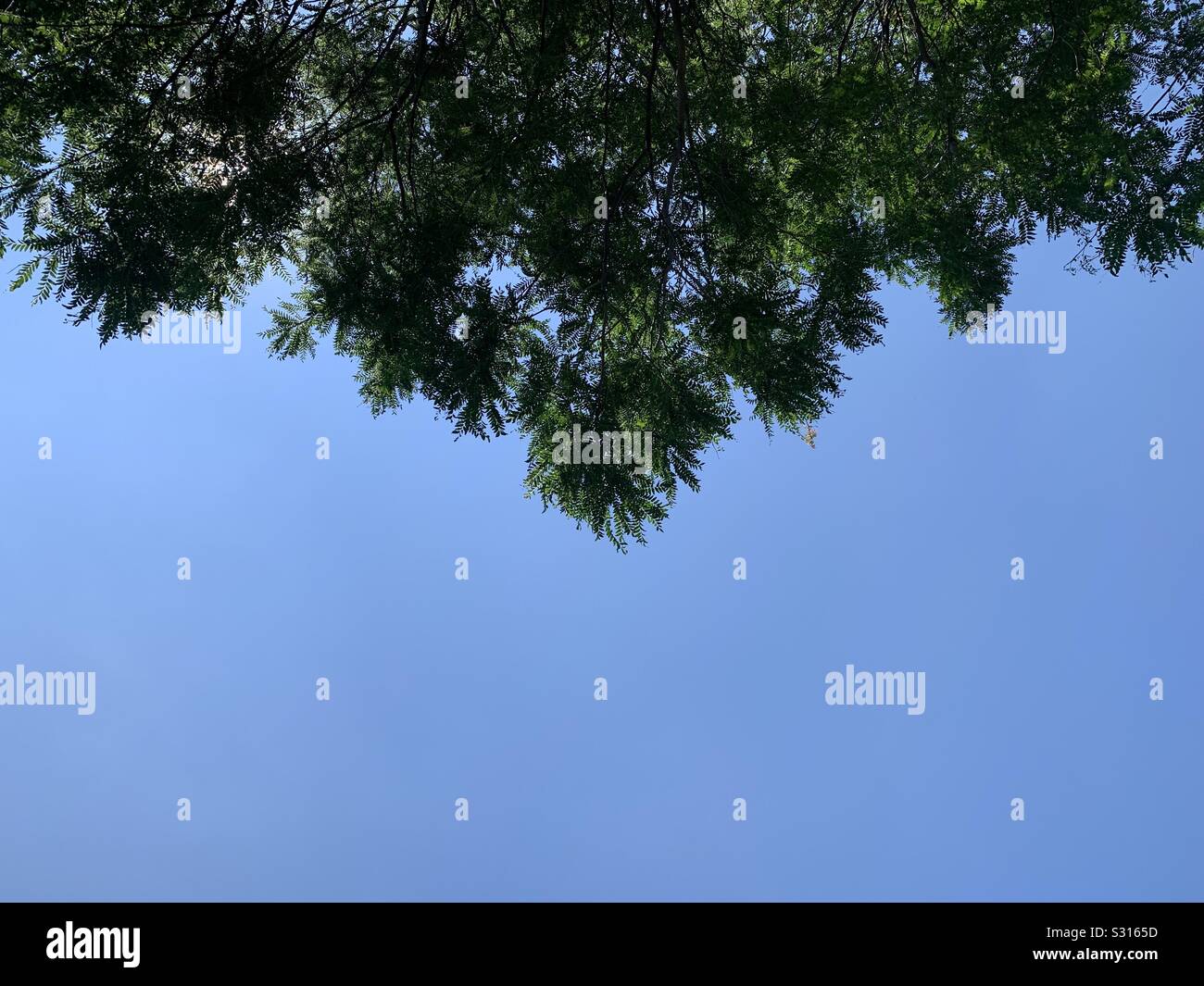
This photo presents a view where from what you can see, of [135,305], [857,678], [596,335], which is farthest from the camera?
[857,678]

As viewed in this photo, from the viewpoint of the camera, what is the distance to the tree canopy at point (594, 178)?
6605 mm

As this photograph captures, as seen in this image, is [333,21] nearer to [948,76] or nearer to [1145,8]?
[948,76]

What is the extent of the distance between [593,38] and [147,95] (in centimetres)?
429

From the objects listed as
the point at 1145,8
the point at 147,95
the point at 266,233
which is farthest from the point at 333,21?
the point at 1145,8

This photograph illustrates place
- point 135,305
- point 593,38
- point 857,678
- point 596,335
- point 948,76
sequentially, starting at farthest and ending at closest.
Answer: point 857,678, point 596,335, point 593,38, point 948,76, point 135,305

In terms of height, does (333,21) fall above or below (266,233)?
above

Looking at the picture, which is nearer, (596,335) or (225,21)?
(225,21)

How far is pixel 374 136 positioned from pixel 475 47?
4.57ft

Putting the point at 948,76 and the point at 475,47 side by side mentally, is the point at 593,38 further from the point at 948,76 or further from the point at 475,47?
the point at 948,76

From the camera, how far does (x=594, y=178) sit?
25.0 feet

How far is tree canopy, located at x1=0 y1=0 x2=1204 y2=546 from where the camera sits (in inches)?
260

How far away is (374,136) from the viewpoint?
7.83 metres

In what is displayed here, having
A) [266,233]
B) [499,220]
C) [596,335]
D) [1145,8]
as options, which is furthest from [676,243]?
[1145,8]

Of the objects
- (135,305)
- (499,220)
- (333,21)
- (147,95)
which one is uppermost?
(333,21)
